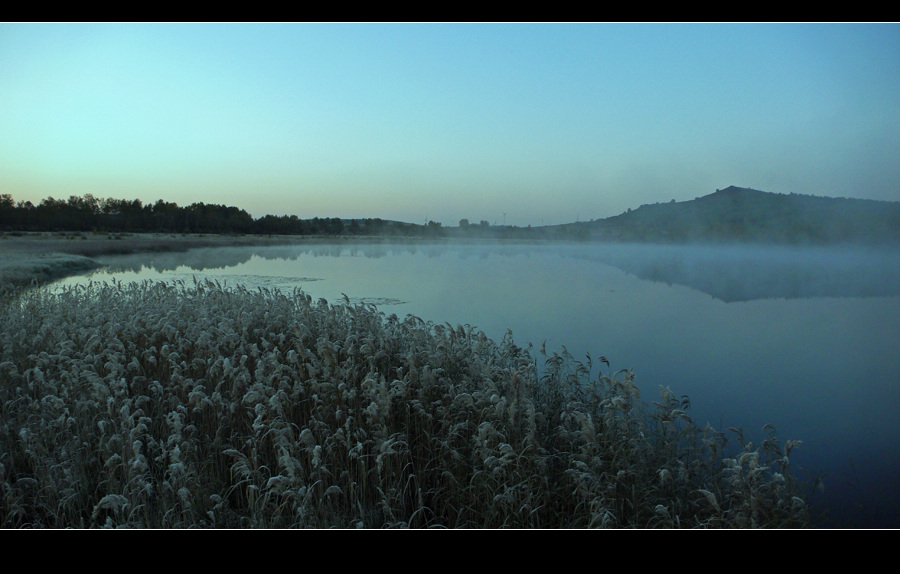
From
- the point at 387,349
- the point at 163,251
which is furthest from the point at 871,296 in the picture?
the point at 163,251

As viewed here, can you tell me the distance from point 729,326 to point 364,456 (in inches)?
452

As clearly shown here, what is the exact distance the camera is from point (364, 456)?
3.85m

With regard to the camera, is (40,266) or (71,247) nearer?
(40,266)

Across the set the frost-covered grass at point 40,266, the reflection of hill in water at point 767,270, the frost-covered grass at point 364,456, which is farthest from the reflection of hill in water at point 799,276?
the frost-covered grass at point 40,266

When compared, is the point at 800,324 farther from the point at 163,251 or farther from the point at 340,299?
the point at 163,251

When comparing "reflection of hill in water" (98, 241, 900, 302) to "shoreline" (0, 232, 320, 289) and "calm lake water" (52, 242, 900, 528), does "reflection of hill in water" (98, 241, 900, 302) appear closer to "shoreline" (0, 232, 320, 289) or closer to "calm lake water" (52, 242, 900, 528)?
"calm lake water" (52, 242, 900, 528)

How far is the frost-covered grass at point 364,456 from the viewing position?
345cm

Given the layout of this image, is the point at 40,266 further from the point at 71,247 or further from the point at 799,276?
the point at 799,276

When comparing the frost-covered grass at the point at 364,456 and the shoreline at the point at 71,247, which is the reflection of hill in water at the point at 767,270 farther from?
the frost-covered grass at the point at 364,456

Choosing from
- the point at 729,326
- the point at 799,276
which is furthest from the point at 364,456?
the point at 799,276

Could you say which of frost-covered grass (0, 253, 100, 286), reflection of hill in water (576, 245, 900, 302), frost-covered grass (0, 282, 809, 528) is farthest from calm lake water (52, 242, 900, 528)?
frost-covered grass (0, 282, 809, 528)

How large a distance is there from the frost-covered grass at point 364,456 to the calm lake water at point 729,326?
4.46ft

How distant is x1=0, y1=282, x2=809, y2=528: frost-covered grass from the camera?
11.3 ft

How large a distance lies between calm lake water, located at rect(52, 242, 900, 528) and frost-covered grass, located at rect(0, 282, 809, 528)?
4.46ft
